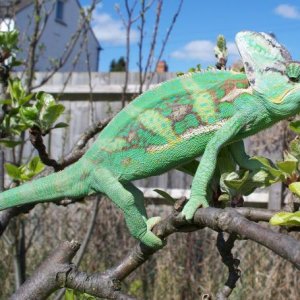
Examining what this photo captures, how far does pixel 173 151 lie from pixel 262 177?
220 millimetres

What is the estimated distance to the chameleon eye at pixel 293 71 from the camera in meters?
1.04

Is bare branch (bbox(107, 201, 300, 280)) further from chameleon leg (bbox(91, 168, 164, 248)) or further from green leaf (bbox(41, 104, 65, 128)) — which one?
green leaf (bbox(41, 104, 65, 128))

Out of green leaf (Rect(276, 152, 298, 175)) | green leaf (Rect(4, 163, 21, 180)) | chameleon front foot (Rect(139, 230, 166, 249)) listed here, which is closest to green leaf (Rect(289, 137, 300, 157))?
green leaf (Rect(276, 152, 298, 175))

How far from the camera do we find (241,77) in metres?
1.13

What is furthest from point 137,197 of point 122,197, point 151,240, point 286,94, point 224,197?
point 286,94

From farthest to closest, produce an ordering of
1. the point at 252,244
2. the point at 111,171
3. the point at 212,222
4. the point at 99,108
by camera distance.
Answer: the point at 99,108, the point at 252,244, the point at 111,171, the point at 212,222

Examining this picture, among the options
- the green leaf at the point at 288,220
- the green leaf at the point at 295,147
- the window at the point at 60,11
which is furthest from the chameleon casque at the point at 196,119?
the window at the point at 60,11

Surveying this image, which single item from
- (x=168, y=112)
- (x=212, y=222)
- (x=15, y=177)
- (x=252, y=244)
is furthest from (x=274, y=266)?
(x=212, y=222)

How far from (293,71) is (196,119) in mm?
207

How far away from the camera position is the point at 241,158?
1124mm

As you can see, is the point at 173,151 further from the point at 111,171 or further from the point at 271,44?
the point at 271,44

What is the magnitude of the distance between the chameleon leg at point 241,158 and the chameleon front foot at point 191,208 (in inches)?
5.9

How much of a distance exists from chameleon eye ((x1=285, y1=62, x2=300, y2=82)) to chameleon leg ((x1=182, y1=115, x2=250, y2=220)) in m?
0.11

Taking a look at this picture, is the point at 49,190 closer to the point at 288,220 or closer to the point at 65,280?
the point at 65,280
